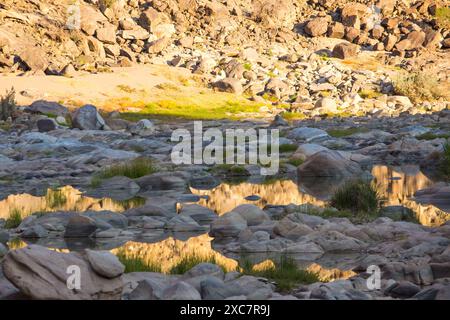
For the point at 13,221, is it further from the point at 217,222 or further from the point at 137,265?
the point at 137,265

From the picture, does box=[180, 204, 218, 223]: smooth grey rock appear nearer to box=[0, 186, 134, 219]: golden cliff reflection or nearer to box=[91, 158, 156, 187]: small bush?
box=[0, 186, 134, 219]: golden cliff reflection

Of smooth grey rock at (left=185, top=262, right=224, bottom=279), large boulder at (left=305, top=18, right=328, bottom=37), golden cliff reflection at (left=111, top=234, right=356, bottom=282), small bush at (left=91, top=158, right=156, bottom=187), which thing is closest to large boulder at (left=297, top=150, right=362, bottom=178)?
small bush at (left=91, top=158, right=156, bottom=187)

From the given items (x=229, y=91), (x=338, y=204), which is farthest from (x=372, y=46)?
(x=338, y=204)

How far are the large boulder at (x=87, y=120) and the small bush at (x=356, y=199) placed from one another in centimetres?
1674

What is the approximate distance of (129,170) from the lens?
1545 cm

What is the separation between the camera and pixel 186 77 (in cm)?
4281

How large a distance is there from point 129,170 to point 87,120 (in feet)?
38.7

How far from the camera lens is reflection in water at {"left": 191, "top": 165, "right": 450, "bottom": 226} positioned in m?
10.9

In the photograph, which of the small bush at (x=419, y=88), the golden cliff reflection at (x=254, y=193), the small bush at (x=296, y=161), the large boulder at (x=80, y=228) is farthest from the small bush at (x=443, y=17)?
the large boulder at (x=80, y=228)

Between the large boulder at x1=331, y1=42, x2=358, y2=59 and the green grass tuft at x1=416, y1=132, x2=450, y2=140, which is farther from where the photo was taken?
the large boulder at x1=331, y1=42, x2=358, y2=59

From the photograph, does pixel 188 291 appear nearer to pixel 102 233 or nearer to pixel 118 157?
pixel 102 233

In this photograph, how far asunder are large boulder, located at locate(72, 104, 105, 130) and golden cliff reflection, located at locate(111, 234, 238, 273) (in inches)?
737
